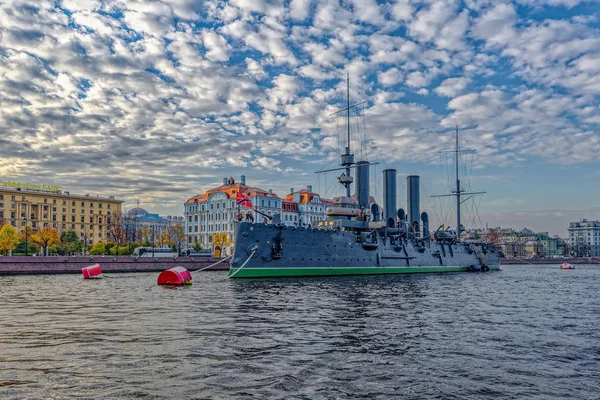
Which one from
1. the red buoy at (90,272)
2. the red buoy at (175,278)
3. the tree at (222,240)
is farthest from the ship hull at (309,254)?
the tree at (222,240)

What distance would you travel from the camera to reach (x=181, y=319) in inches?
681

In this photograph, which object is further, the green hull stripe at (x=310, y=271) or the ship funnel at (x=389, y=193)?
the ship funnel at (x=389, y=193)

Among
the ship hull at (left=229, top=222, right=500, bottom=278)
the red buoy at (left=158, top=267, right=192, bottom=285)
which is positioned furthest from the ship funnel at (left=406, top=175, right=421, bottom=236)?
the red buoy at (left=158, top=267, right=192, bottom=285)

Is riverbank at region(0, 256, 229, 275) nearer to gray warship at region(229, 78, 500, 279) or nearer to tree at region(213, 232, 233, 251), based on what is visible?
gray warship at region(229, 78, 500, 279)

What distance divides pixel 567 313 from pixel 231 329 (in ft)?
51.3

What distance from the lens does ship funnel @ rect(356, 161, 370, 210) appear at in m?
56.1

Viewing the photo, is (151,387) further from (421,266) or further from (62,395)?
(421,266)

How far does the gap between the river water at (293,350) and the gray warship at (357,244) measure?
613 inches

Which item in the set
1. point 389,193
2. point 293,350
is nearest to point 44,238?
point 389,193

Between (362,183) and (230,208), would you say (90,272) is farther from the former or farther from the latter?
(230,208)

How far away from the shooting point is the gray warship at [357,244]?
38.5m

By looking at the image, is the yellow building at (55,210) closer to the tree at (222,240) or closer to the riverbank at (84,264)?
the tree at (222,240)

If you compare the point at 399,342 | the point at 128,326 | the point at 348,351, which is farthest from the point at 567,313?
the point at 128,326

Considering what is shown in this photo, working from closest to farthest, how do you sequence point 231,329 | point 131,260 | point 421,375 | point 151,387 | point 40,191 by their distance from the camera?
point 151,387 < point 421,375 < point 231,329 < point 131,260 < point 40,191
